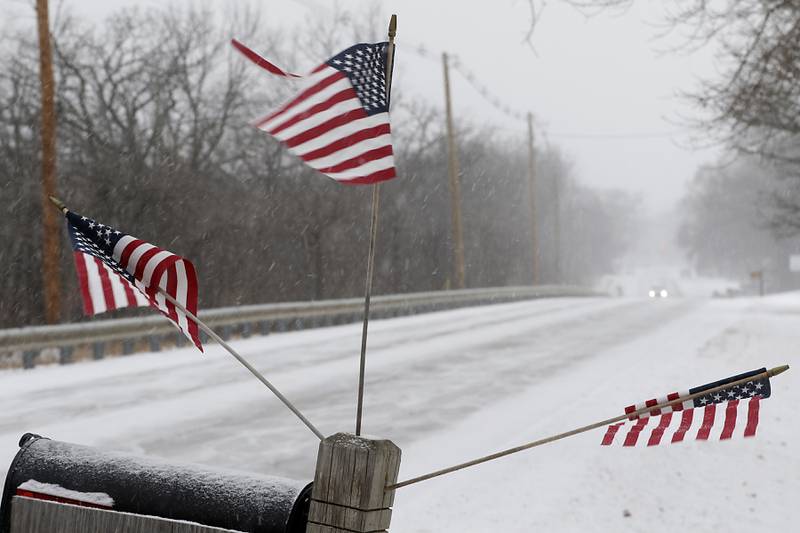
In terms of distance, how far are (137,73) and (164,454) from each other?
23.3m

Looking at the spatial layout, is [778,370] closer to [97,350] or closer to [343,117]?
[343,117]

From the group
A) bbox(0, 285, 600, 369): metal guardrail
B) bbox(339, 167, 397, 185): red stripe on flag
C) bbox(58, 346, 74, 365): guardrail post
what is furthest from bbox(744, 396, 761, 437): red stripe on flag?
bbox(58, 346, 74, 365): guardrail post

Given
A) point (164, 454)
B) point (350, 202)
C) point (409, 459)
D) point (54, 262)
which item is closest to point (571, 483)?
point (409, 459)

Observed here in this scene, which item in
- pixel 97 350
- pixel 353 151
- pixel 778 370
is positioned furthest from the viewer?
pixel 97 350

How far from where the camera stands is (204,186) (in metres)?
26.7

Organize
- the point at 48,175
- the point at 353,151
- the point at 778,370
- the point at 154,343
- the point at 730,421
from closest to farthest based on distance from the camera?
the point at 778,370 < the point at 730,421 < the point at 353,151 < the point at 154,343 < the point at 48,175

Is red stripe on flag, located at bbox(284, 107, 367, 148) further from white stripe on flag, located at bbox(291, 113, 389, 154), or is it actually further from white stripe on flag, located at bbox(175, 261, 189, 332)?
white stripe on flag, located at bbox(175, 261, 189, 332)

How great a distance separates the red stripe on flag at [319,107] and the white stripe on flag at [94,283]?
76cm

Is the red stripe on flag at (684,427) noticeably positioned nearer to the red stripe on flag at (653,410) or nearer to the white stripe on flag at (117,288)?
the red stripe on flag at (653,410)

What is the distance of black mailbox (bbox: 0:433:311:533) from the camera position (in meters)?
3.03

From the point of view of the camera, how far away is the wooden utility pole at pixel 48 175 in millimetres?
15859

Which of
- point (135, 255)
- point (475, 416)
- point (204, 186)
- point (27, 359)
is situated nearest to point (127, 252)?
point (135, 255)

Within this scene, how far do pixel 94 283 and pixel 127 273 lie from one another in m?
0.18

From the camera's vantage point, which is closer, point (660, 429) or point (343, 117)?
point (660, 429)
